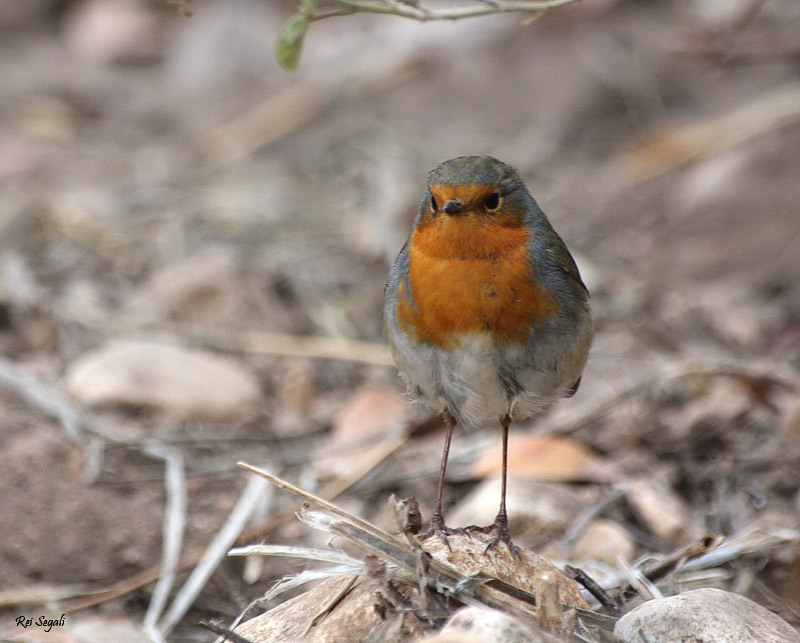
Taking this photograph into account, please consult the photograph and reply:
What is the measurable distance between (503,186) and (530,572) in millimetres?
1049

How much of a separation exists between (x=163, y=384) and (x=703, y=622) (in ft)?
8.70

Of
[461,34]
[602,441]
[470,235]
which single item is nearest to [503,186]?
[470,235]

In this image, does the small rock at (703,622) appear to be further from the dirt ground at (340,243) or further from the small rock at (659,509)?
the small rock at (659,509)

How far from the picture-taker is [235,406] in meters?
4.54

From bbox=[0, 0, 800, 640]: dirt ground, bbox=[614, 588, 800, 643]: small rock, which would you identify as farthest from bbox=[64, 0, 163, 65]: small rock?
bbox=[614, 588, 800, 643]: small rock

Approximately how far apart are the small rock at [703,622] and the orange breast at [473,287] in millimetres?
823

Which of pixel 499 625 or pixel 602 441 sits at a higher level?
pixel 499 625

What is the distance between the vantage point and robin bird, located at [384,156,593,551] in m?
2.95

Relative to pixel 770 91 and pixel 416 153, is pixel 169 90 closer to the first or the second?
pixel 416 153

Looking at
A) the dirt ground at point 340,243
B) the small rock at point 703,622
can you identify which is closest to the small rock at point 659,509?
the dirt ground at point 340,243

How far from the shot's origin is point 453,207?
2.96 meters

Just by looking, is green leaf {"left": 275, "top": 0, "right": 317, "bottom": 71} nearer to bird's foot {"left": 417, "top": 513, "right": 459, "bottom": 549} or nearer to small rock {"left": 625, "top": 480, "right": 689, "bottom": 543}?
bird's foot {"left": 417, "top": 513, "right": 459, "bottom": 549}

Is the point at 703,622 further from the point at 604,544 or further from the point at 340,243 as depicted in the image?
the point at 340,243

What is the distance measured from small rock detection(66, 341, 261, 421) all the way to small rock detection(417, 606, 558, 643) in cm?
244
